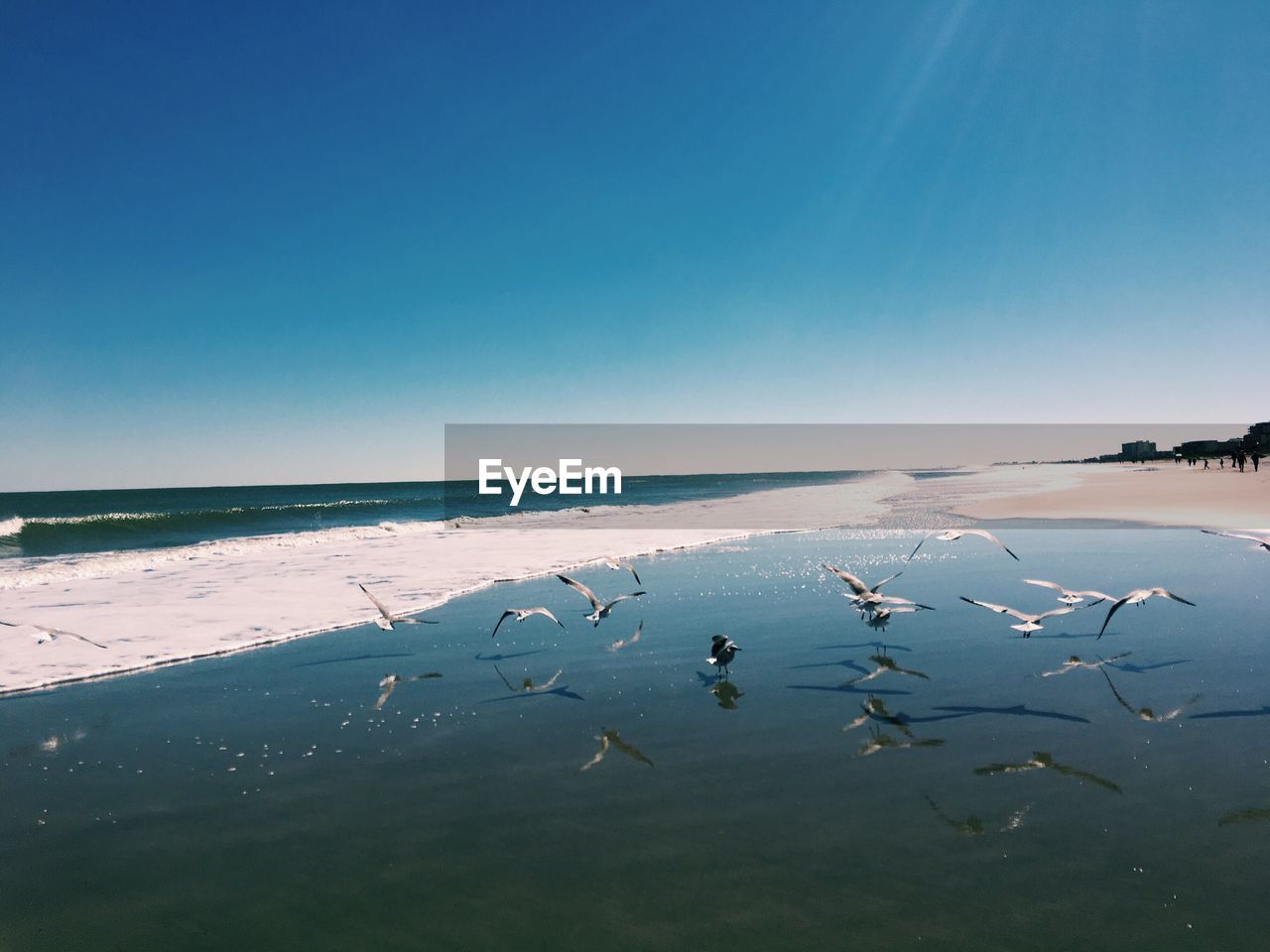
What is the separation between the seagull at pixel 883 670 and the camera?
275 inches

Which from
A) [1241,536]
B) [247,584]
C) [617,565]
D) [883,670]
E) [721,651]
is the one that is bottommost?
[247,584]

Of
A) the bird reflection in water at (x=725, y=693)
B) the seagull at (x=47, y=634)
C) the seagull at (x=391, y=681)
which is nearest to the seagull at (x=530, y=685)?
the seagull at (x=391, y=681)

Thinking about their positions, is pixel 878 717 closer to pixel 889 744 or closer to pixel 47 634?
pixel 889 744

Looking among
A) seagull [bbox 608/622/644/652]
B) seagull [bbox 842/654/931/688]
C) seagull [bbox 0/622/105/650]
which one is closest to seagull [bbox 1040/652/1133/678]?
seagull [bbox 842/654/931/688]

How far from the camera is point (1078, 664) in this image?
7270 mm

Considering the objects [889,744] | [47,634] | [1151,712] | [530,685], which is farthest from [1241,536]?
[47,634]

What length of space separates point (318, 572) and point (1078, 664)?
1589 cm

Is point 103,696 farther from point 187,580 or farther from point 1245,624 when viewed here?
point 1245,624

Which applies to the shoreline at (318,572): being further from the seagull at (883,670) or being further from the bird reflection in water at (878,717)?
the bird reflection in water at (878,717)

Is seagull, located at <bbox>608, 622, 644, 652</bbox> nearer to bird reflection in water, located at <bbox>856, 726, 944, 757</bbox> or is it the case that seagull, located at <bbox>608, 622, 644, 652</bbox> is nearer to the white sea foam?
the white sea foam

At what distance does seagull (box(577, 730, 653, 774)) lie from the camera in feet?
17.2

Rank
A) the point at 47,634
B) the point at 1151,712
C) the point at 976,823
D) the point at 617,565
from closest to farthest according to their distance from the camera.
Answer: the point at 976,823 < the point at 1151,712 < the point at 47,634 < the point at 617,565

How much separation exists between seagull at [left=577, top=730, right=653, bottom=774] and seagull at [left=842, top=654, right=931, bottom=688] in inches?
94.6

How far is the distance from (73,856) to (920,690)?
640 centimetres
